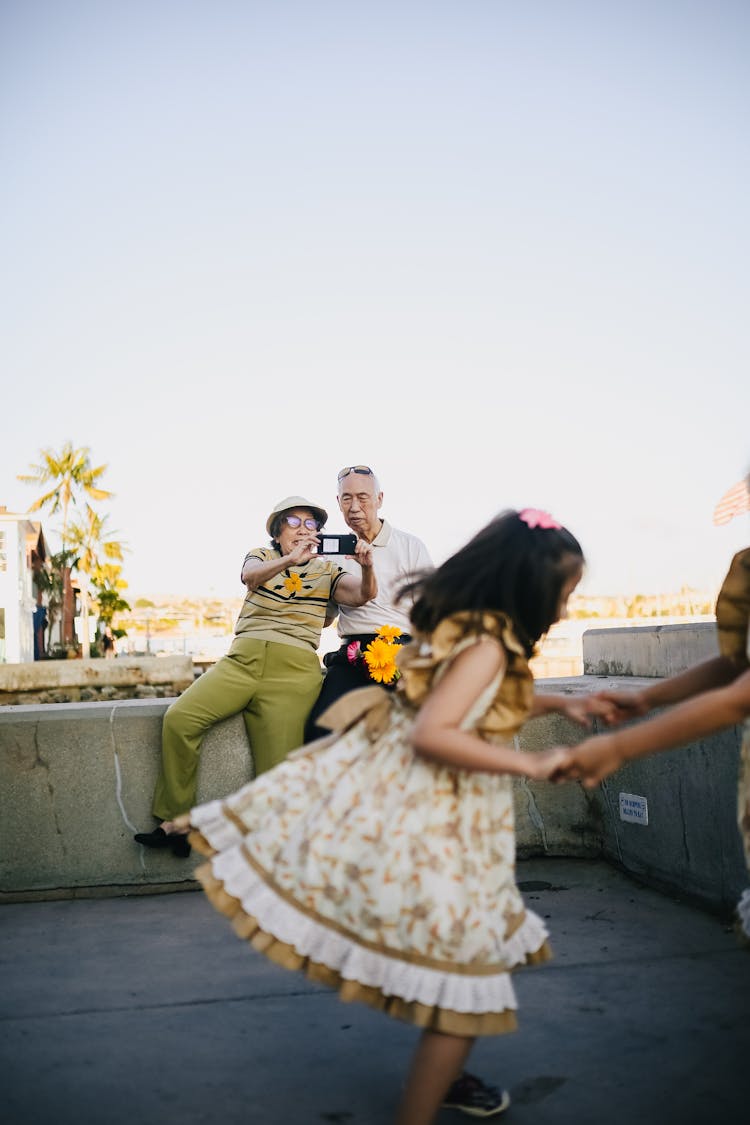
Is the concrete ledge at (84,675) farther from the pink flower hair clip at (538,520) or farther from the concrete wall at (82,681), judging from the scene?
the pink flower hair clip at (538,520)

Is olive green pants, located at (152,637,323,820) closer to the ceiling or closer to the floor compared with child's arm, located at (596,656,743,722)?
closer to the floor

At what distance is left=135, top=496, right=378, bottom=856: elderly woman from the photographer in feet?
16.6

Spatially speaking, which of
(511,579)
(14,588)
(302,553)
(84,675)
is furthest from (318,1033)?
(14,588)

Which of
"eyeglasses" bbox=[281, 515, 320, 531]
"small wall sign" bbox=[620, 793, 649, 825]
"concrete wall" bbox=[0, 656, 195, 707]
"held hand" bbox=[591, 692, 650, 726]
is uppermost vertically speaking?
"eyeglasses" bbox=[281, 515, 320, 531]

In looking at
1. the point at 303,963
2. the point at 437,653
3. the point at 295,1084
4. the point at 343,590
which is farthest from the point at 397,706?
the point at 343,590

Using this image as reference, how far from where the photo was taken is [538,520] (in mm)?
2633

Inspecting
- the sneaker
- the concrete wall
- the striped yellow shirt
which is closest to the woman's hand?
the striped yellow shirt

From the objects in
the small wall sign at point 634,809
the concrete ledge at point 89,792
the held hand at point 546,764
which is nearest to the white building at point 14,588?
the concrete ledge at point 89,792

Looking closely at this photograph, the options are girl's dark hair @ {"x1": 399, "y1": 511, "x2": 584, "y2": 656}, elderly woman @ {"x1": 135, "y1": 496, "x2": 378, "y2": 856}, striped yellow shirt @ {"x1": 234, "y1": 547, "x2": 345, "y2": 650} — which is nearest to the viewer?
girl's dark hair @ {"x1": 399, "y1": 511, "x2": 584, "y2": 656}

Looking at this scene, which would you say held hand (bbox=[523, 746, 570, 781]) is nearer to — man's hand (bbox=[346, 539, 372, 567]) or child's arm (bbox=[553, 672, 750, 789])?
child's arm (bbox=[553, 672, 750, 789])

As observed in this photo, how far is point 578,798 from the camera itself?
5.52m

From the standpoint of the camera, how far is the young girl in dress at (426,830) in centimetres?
230

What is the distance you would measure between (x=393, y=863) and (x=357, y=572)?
9.98ft

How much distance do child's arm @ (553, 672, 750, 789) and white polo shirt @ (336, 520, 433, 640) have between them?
282cm
